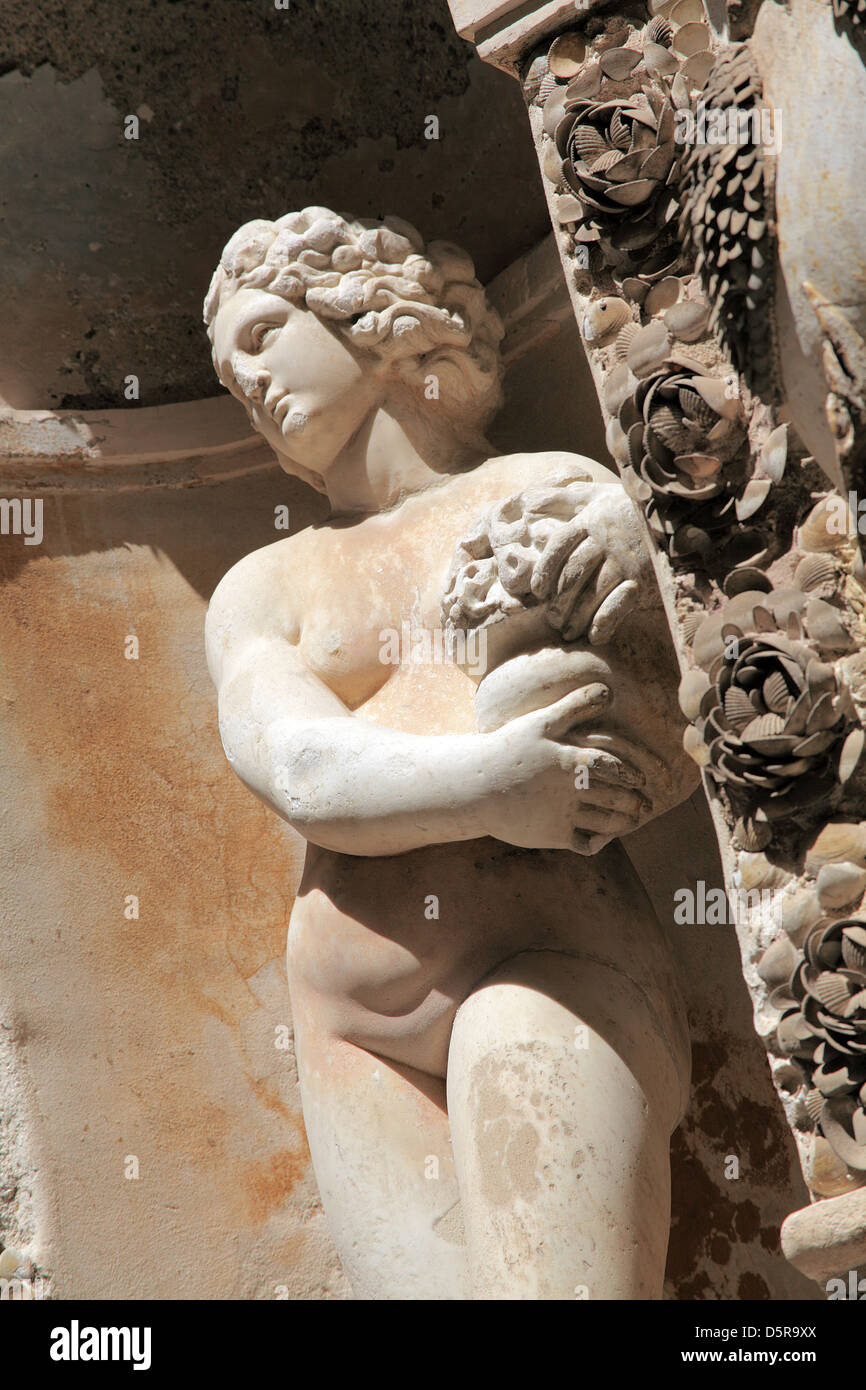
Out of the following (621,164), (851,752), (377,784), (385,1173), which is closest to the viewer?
(851,752)

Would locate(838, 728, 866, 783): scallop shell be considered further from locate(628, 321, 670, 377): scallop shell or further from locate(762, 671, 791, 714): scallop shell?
locate(628, 321, 670, 377): scallop shell

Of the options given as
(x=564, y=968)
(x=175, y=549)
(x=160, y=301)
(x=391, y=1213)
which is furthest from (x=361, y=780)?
(x=160, y=301)

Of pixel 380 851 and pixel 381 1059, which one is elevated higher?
pixel 380 851

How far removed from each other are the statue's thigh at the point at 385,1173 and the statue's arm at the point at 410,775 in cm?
31

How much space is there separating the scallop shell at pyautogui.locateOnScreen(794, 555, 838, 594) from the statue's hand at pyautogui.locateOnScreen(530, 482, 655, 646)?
1.01 feet

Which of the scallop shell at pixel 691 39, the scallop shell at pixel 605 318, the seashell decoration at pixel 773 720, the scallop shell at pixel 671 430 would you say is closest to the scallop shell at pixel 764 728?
the seashell decoration at pixel 773 720

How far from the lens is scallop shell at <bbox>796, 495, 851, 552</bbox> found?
1797mm

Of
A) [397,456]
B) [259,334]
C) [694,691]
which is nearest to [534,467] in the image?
[397,456]

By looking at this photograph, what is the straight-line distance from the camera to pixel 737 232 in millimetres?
1742

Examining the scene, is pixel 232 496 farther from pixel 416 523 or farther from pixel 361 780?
pixel 361 780

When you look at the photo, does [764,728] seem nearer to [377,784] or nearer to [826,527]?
[826,527]

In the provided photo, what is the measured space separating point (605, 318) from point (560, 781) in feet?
1.76

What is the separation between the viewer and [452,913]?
7.47ft

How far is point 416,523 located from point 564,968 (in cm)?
69
